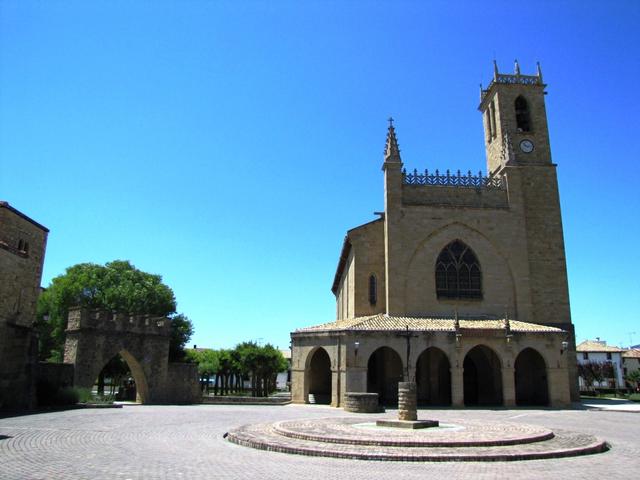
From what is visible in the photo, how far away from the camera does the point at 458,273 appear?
34000mm

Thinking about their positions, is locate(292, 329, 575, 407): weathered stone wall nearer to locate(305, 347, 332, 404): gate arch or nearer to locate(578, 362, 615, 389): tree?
locate(305, 347, 332, 404): gate arch

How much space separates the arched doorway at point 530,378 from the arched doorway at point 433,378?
458 cm

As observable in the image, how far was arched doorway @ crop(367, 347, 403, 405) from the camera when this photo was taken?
31.2 metres

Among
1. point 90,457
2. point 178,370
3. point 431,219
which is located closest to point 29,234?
point 178,370

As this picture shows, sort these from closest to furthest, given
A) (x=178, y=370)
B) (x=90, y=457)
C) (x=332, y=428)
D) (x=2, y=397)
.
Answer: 1. (x=90, y=457)
2. (x=332, y=428)
3. (x=2, y=397)
4. (x=178, y=370)

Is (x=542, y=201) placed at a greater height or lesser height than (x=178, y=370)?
greater

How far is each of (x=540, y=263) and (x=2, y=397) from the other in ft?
105

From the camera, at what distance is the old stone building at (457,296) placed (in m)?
29.3

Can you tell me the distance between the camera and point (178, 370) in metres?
32.0

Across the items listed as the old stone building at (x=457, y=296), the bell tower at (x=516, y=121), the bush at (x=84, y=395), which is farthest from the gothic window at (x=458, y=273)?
the bush at (x=84, y=395)

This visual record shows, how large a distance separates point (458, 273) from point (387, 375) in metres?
8.33

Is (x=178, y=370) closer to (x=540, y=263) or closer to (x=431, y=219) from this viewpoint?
(x=431, y=219)

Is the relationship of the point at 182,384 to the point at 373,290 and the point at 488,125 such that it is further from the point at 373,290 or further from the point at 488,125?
the point at 488,125

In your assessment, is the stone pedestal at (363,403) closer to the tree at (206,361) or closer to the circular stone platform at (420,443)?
the circular stone platform at (420,443)
